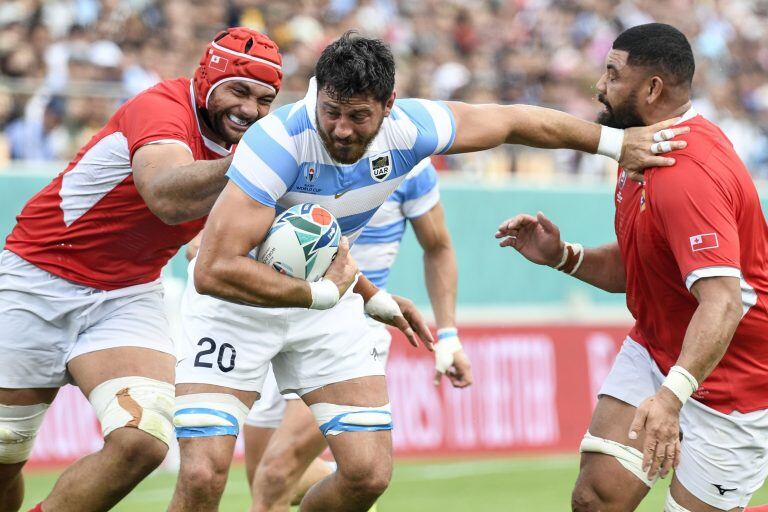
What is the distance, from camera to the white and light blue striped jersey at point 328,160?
5461mm

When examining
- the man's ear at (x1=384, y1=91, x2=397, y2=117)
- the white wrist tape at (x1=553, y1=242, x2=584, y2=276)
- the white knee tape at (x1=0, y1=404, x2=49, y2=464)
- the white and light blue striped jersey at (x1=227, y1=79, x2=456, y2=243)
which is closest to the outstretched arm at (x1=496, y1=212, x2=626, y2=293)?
the white wrist tape at (x1=553, y1=242, x2=584, y2=276)

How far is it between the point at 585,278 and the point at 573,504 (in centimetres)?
136

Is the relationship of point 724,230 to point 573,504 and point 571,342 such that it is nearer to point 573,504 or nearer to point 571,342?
point 573,504

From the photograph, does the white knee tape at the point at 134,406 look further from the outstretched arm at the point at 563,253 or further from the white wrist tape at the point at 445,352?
the outstretched arm at the point at 563,253

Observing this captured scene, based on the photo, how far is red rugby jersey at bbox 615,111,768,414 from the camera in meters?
5.41

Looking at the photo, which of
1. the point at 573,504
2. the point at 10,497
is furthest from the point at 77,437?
the point at 573,504

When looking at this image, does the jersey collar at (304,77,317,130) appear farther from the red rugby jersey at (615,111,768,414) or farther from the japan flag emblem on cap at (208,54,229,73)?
the red rugby jersey at (615,111,768,414)

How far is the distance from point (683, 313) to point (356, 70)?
195 cm

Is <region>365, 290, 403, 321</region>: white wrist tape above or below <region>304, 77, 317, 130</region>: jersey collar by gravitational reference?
below

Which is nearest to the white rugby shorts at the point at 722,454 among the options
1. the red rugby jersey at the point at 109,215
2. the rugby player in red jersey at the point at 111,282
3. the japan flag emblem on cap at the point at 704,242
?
the japan flag emblem on cap at the point at 704,242

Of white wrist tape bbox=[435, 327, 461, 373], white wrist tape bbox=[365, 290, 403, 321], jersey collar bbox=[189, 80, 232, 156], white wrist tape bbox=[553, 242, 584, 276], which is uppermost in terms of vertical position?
jersey collar bbox=[189, 80, 232, 156]

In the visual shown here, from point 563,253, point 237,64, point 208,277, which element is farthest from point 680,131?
point 208,277

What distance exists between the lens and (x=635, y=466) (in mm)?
5844

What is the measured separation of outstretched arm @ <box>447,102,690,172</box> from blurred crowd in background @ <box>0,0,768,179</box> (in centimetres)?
740
